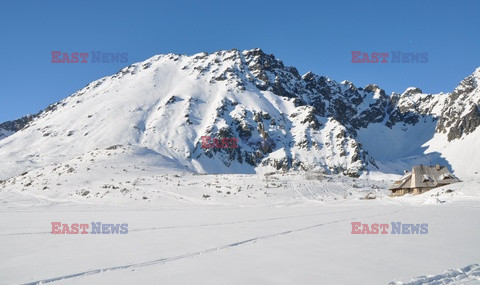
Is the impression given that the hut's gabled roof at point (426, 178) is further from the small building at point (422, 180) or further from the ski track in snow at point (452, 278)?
the ski track in snow at point (452, 278)

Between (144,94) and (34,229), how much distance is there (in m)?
130

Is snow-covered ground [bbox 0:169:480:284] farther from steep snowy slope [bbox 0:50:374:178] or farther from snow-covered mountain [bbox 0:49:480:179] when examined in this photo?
steep snowy slope [bbox 0:50:374:178]

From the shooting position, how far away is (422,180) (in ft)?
160

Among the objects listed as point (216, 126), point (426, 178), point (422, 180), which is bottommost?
point (422, 180)

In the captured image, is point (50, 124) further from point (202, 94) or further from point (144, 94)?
point (202, 94)

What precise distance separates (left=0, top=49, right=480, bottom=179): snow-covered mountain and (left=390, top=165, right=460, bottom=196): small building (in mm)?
39724

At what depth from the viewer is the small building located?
4809cm

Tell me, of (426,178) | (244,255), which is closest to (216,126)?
(426,178)

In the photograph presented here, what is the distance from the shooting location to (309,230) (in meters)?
14.1

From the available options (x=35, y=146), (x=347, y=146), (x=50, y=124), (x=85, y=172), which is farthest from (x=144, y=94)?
(x=85, y=172)

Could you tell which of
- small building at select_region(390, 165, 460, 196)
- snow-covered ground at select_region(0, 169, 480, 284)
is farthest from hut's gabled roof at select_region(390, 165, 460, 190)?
snow-covered ground at select_region(0, 169, 480, 284)

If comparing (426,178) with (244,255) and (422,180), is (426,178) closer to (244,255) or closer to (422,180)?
(422,180)

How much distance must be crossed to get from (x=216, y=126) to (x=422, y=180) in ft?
256

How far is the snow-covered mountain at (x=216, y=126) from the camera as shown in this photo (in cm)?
10512
